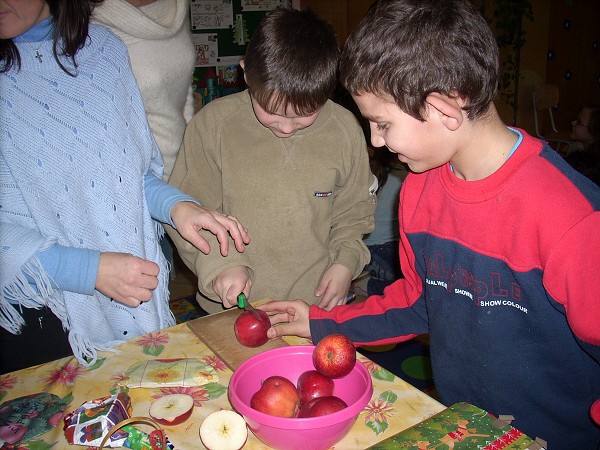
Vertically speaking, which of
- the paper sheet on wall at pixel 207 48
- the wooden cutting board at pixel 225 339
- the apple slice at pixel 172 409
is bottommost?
the paper sheet on wall at pixel 207 48

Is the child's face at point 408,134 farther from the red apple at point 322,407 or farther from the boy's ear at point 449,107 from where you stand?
the red apple at point 322,407

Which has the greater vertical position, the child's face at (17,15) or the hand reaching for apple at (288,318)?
the child's face at (17,15)

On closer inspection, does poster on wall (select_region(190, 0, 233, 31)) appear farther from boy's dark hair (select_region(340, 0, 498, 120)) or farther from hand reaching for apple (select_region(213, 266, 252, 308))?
boy's dark hair (select_region(340, 0, 498, 120))

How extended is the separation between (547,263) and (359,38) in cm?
50

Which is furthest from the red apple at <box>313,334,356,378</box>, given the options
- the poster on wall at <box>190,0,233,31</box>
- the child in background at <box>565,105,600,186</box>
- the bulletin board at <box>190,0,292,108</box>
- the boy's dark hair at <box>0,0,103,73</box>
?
the poster on wall at <box>190,0,233,31</box>

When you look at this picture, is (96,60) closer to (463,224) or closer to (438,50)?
(438,50)

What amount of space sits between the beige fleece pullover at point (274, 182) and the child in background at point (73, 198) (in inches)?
6.6

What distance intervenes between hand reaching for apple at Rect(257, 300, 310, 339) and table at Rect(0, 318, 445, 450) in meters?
0.02

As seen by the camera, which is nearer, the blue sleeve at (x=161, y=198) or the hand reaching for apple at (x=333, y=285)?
the blue sleeve at (x=161, y=198)

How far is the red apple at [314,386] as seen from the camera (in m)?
0.88

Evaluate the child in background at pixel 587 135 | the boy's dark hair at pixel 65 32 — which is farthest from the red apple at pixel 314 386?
the child in background at pixel 587 135

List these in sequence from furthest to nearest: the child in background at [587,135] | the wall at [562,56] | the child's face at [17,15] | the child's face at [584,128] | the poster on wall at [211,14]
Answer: the wall at [562,56] → the poster on wall at [211,14] → the child's face at [584,128] → the child in background at [587,135] → the child's face at [17,15]

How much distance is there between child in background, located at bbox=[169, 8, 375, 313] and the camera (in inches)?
49.7

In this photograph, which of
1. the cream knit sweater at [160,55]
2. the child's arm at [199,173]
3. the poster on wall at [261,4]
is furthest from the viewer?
the poster on wall at [261,4]
